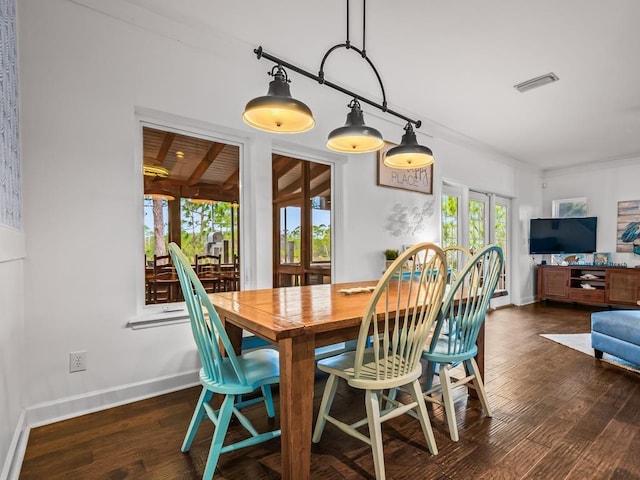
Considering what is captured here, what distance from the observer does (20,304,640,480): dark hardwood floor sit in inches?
60.0

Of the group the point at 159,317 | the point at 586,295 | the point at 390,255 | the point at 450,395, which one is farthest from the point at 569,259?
the point at 159,317

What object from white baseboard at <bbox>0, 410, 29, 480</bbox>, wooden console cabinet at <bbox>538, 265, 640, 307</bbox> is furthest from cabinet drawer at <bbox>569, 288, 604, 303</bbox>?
white baseboard at <bbox>0, 410, 29, 480</bbox>

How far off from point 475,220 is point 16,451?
575 centimetres

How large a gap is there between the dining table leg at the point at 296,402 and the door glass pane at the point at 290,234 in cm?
212

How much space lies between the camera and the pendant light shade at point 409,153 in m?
2.30

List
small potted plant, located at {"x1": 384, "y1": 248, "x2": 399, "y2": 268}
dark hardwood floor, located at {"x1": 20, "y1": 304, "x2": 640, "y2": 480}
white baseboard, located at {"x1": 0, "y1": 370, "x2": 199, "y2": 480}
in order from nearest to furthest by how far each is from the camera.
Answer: dark hardwood floor, located at {"x1": 20, "y1": 304, "x2": 640, "y2": 480}, white baseboard, located at {"x1": 0, "y1": 370, "x2": 199, "y2": 480}, small potted plant, located at {"x1": 384, "y1": 248, "x2": 399, "y2": 268}

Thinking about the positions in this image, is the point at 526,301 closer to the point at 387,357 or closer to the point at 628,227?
the point at 628,227

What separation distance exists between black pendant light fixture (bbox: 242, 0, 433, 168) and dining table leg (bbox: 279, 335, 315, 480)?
109 centimetres

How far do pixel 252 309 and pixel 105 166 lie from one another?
1.45 m

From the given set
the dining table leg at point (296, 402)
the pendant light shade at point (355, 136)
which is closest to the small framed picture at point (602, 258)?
the pendant light shade at point (355, 136)

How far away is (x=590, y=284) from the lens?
5.68 metres

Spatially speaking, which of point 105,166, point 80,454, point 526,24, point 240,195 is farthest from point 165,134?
point 526,24

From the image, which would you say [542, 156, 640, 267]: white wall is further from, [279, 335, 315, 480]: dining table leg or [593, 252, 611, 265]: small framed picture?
[279, 335, 315, 480]: dining table leg

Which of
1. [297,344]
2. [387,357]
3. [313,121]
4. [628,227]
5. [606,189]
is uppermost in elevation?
[606,189]
